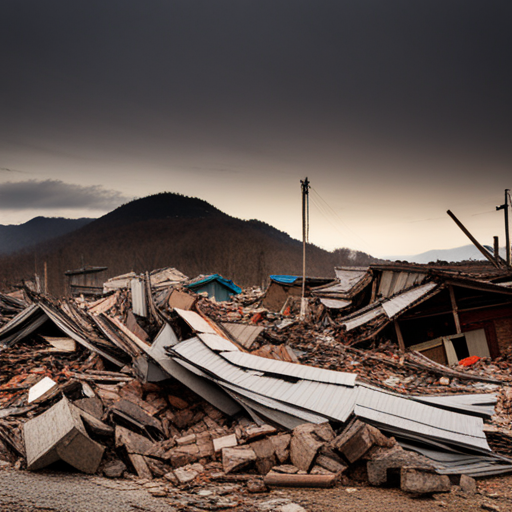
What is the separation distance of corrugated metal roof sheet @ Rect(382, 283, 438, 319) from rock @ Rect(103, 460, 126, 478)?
8154 mm

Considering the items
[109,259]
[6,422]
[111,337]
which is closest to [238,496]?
[6,422]

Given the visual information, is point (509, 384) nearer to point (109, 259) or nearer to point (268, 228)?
point (109, 259)

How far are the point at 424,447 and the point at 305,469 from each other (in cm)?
153

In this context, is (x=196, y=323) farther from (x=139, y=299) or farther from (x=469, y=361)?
(x=469, y=361)

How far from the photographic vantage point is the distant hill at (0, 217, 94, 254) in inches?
4151

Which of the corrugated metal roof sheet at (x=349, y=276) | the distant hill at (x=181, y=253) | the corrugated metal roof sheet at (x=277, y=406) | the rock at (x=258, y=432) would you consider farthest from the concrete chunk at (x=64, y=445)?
the distant hill at (x=181, y=253)

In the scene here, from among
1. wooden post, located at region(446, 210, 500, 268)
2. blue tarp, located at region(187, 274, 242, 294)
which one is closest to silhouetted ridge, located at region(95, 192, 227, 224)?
blue tarp, located at region(187, 274, 242, 294)

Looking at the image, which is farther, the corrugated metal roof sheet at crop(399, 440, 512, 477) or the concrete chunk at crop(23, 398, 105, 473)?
the corrugated metal roof sheet at crop(399, 440, 512, 477)

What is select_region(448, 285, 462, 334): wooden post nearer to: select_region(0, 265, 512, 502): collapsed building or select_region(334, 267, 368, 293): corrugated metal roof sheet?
select_region(0, 265, 512, 502): collapsed building

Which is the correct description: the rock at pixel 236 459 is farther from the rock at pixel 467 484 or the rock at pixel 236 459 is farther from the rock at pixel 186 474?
the rock at pixel 467 484

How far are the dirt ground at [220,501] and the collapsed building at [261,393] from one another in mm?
159

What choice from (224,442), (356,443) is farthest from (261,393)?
(356,443)

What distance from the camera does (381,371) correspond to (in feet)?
28.9

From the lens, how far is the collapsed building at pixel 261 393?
4.00 m
